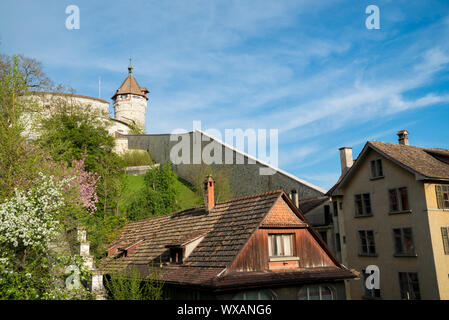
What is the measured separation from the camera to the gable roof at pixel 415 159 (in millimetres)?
23812

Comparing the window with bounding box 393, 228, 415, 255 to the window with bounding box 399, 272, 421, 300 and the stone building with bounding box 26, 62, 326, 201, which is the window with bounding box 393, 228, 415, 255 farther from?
the stone building with bounding box 26, 62, 326, 201

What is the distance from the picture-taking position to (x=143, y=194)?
1508 inches

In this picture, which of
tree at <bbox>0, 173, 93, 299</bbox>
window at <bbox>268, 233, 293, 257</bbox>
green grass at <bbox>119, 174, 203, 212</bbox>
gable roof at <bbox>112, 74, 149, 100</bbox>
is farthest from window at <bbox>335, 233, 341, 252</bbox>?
gable roof at <bbox>112, 74, 149, 100</bbox>

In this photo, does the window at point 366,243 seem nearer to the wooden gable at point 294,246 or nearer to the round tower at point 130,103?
the wooden gable at point 294,246

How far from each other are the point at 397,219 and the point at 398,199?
1327mm

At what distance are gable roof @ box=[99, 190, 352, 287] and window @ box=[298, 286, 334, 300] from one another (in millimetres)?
630

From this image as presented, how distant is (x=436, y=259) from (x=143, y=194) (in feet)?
86.5

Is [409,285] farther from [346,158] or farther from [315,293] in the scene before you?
[346,158]

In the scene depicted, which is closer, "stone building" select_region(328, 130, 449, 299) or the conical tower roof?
"stone building" select_region(328, 130, 449, 299)

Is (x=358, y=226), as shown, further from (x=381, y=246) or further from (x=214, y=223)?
(x=214, y=223)

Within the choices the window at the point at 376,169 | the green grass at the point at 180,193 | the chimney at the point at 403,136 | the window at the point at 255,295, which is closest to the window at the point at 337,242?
the window at the point at 376,169

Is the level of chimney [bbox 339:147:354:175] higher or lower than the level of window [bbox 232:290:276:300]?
higher

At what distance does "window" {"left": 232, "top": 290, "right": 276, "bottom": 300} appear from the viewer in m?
13.6
